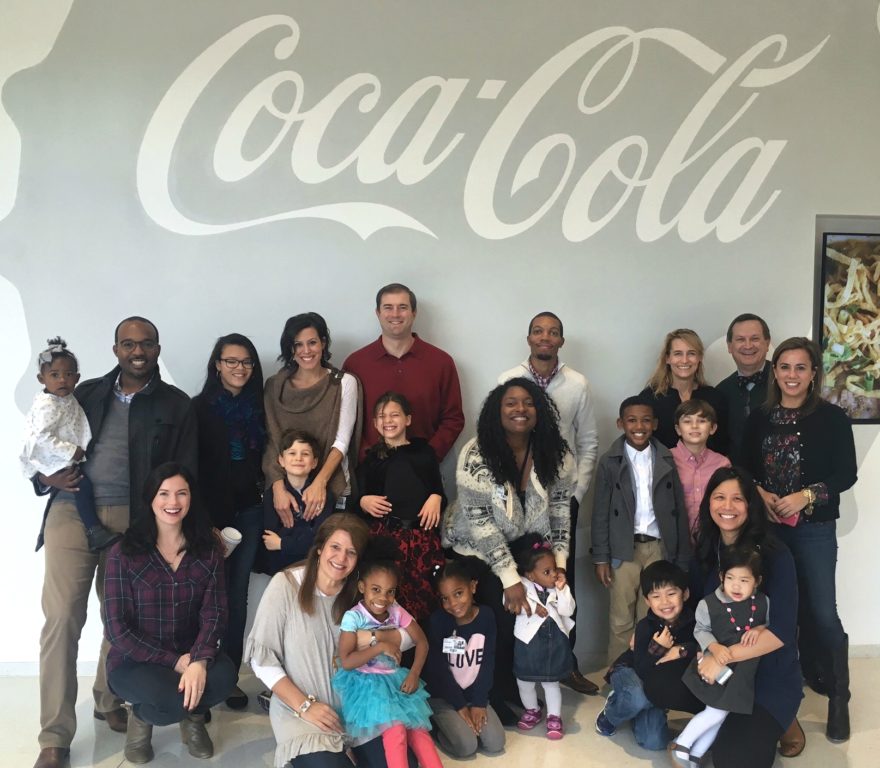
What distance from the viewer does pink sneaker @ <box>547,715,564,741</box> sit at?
3010 millimetres

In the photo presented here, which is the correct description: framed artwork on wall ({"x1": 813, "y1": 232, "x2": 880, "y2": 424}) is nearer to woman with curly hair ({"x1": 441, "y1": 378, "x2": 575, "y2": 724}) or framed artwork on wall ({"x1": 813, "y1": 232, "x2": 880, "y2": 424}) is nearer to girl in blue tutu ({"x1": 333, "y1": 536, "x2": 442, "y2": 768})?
woman with curly hair ({"x1": 441, "y1": 378, "x2": 575, "y2": 724})

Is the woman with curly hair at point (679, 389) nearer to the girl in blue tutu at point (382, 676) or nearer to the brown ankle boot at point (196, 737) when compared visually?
the girl in blue tutu at point (382, 676)

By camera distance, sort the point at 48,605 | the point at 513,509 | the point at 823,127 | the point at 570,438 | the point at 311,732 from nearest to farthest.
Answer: the point at 311,732
the point at 48,605
the point at 513,509
the point at 570,438
the point at 823,127

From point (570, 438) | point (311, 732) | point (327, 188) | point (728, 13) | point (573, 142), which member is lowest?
point (311, 732)

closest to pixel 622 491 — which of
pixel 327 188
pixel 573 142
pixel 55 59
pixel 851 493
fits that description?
pixel 851 493

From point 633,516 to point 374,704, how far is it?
4.55 ft

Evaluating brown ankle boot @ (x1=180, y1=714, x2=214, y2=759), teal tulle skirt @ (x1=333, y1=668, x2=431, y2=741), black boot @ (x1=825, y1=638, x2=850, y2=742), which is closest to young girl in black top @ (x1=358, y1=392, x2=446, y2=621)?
teal tulle skirt @ (x1=333, y1=668, x2=431, y2=741)

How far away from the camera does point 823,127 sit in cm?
383

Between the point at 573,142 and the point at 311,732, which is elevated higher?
the point at 573,142

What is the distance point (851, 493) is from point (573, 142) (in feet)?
7.48

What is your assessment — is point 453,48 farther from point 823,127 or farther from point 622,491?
point 622,491

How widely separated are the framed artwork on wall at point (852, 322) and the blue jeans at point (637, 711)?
1.89 meters

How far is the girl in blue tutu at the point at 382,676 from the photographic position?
2586mm

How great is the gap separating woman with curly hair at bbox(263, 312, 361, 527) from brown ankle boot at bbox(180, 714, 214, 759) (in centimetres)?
92
